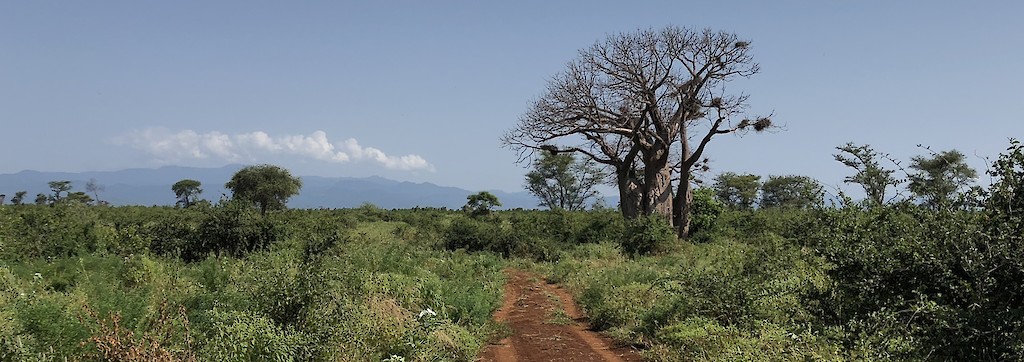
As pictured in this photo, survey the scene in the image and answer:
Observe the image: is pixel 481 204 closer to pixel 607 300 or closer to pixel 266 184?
pixel 266 184

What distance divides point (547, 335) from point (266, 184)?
4095cm

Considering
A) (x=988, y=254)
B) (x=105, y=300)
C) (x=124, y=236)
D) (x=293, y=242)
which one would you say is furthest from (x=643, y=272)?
(x=124, y=236)

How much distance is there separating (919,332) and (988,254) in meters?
0.88

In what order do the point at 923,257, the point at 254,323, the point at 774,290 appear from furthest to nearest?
the point at 774,290 < the point at 254,323 < the point at 923,257

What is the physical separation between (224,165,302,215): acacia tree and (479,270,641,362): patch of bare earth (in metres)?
36.0

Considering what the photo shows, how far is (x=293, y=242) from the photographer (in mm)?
14023

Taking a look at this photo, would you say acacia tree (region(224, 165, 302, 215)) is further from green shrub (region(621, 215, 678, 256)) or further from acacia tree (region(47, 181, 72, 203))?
acacia tree (region(47, 181, 72, 203))

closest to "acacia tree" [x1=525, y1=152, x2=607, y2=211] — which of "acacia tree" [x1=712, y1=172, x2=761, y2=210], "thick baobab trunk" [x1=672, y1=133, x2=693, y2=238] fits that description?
"acacia tree" [x1=712, y1=172, x2=761, y2=210]

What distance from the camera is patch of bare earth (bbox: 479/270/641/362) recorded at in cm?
842

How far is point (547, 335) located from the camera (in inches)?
384

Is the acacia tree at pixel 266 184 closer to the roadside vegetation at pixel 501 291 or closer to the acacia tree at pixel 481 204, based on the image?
the acacia tree at pixel 481 204

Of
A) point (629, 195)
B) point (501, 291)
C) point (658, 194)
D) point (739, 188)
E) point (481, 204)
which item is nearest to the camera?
point (501, 291)

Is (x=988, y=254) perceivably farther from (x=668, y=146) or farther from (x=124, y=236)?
(x=668, y=146)

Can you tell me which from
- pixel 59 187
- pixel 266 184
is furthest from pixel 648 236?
pixel 59 187
